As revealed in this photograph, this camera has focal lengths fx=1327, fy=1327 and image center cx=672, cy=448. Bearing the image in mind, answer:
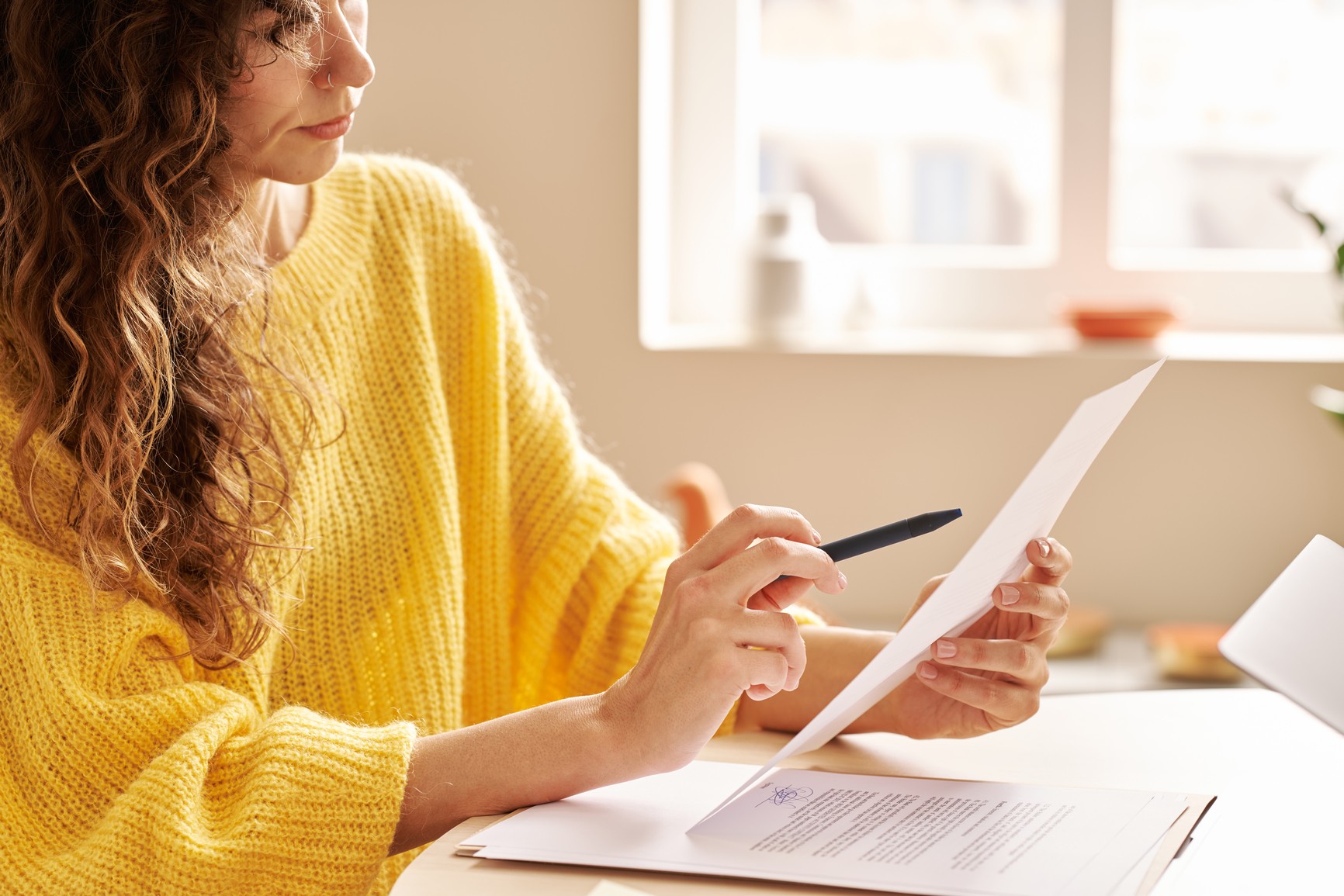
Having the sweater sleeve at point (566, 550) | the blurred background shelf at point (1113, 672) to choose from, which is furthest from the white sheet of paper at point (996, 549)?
the blurred background shelf at point (1113, 672)

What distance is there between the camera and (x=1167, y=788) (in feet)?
2.62

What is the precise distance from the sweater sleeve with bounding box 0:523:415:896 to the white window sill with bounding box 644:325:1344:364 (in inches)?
57.1

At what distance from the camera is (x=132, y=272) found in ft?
2.80

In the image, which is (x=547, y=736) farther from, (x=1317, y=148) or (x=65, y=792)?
(x=1317, y=148)

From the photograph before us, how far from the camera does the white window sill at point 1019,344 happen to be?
2057 millimetres

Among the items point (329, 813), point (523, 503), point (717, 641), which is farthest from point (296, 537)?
point (717, 641)

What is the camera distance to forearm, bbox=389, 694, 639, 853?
2.47ft

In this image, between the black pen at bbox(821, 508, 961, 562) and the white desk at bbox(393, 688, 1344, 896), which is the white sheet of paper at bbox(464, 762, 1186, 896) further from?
the black pen at bbox(821, 508, 961, 562)

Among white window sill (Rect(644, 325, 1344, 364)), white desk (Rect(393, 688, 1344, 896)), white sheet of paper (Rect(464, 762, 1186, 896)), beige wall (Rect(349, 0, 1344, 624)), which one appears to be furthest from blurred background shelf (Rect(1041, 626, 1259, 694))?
white sheet of paper (Rect(464, 762, 1186, 896))

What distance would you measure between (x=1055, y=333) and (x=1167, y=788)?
159cm

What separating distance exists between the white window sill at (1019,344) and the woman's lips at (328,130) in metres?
1.26

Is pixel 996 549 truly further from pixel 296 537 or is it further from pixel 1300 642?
pixel 296 537

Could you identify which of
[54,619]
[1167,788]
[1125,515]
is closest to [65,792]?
[54,619]

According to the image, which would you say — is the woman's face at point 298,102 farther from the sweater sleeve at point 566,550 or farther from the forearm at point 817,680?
the forearm at point 817,680
